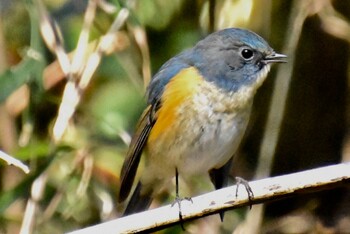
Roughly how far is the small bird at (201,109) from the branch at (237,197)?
85cm

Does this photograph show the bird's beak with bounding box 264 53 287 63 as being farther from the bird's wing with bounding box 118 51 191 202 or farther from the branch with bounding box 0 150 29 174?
the branch with bounding box 0 150 29 174

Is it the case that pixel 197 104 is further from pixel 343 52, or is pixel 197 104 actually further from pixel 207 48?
pixel 343 52

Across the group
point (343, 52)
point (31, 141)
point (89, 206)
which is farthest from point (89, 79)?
point (343, 52)

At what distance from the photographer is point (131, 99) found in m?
5.28

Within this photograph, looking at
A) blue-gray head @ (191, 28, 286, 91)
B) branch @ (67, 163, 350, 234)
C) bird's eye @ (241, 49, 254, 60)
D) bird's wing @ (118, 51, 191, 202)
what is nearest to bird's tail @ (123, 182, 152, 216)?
bird's wing @ (118, 51, 191, 202)

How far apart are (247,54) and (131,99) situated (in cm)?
90

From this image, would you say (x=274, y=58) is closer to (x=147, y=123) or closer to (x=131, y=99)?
(x=147, y=123)

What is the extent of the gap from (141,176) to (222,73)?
0.70m

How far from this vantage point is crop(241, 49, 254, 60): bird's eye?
4578 mm

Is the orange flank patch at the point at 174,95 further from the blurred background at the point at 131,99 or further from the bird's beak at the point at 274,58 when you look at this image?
the blurred background at the point at 131,99

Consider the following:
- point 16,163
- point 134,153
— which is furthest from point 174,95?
point 16,163

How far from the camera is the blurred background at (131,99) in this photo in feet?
16.4

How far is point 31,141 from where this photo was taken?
4941mm

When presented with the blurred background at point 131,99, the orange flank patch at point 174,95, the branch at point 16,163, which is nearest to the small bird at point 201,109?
the orange flank patch at point 174,95
